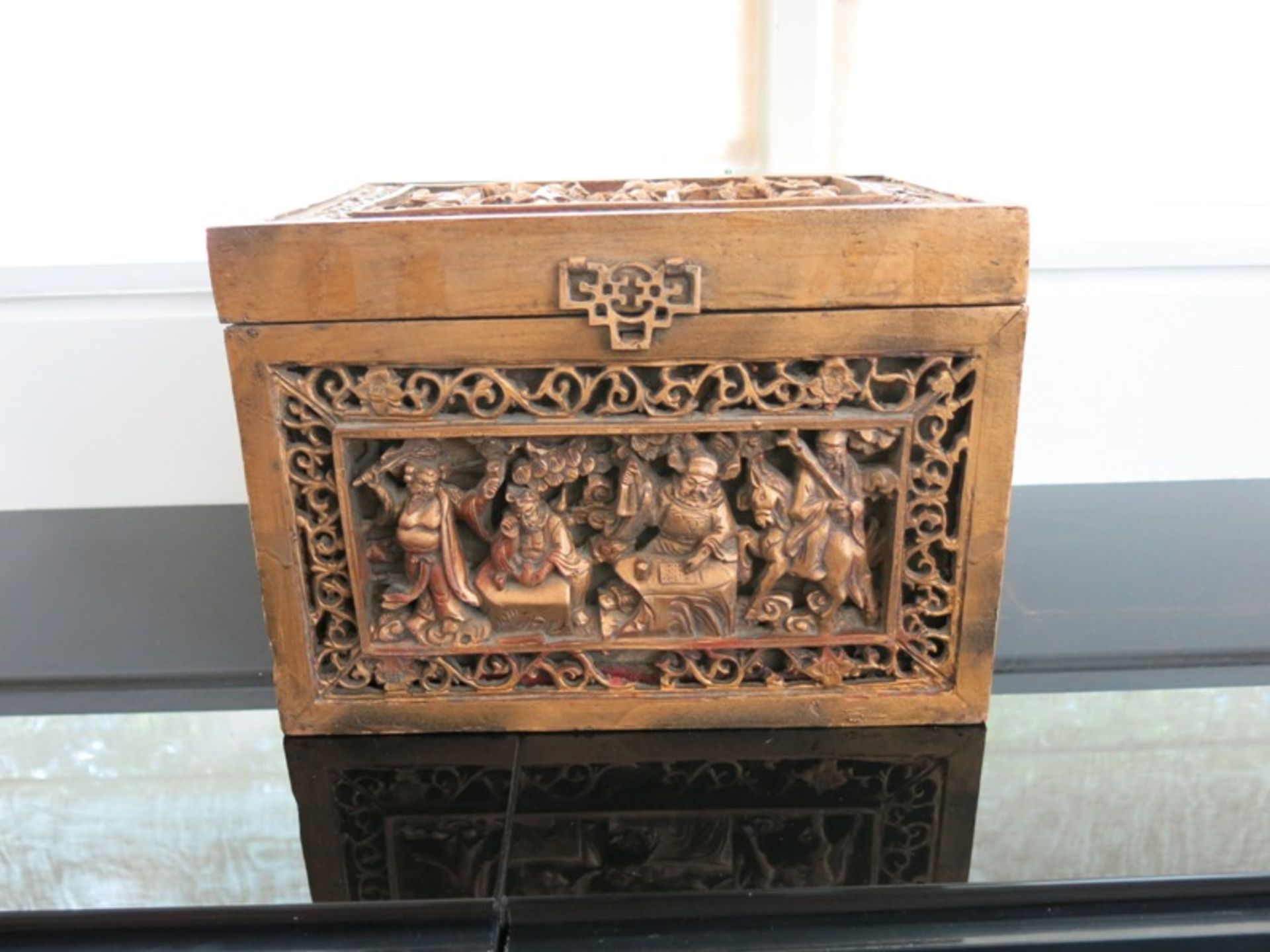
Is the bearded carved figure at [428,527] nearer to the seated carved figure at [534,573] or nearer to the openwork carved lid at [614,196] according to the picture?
the seated carved figure at [534,573]

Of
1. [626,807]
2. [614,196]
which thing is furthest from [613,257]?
[626,807]

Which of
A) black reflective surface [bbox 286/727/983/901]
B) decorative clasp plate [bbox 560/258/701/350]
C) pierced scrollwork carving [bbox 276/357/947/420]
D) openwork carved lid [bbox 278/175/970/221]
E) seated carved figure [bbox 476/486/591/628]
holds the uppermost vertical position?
openwork carved lid [bbox 278/175/970/221]

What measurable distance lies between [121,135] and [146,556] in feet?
1.93

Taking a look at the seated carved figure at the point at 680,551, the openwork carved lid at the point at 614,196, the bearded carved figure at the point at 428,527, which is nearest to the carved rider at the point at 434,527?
the bearded carved figure at the point at 428,527

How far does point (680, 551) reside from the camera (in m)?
0.94

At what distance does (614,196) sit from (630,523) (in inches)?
16.9

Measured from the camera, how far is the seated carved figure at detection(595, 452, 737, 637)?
918 mm

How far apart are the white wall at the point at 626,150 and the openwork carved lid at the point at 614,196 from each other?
10.5 inches

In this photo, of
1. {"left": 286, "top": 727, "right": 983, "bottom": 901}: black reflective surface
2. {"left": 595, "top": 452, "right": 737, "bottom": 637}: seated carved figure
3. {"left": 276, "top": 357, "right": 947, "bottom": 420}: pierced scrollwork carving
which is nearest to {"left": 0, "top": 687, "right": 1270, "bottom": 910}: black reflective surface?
{"left": 286, "top": 727, "right": 983, "bottom": 901}: black reflective surface

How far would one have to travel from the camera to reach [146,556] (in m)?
1.39

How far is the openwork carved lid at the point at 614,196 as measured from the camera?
0.91 meters

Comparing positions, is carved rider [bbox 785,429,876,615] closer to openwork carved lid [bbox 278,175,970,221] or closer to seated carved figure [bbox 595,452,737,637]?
seated carved figure [bbox 595,452,737,637]

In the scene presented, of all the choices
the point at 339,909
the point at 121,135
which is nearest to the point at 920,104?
the point at 121,135

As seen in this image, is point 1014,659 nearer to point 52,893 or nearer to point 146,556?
point 52,893
